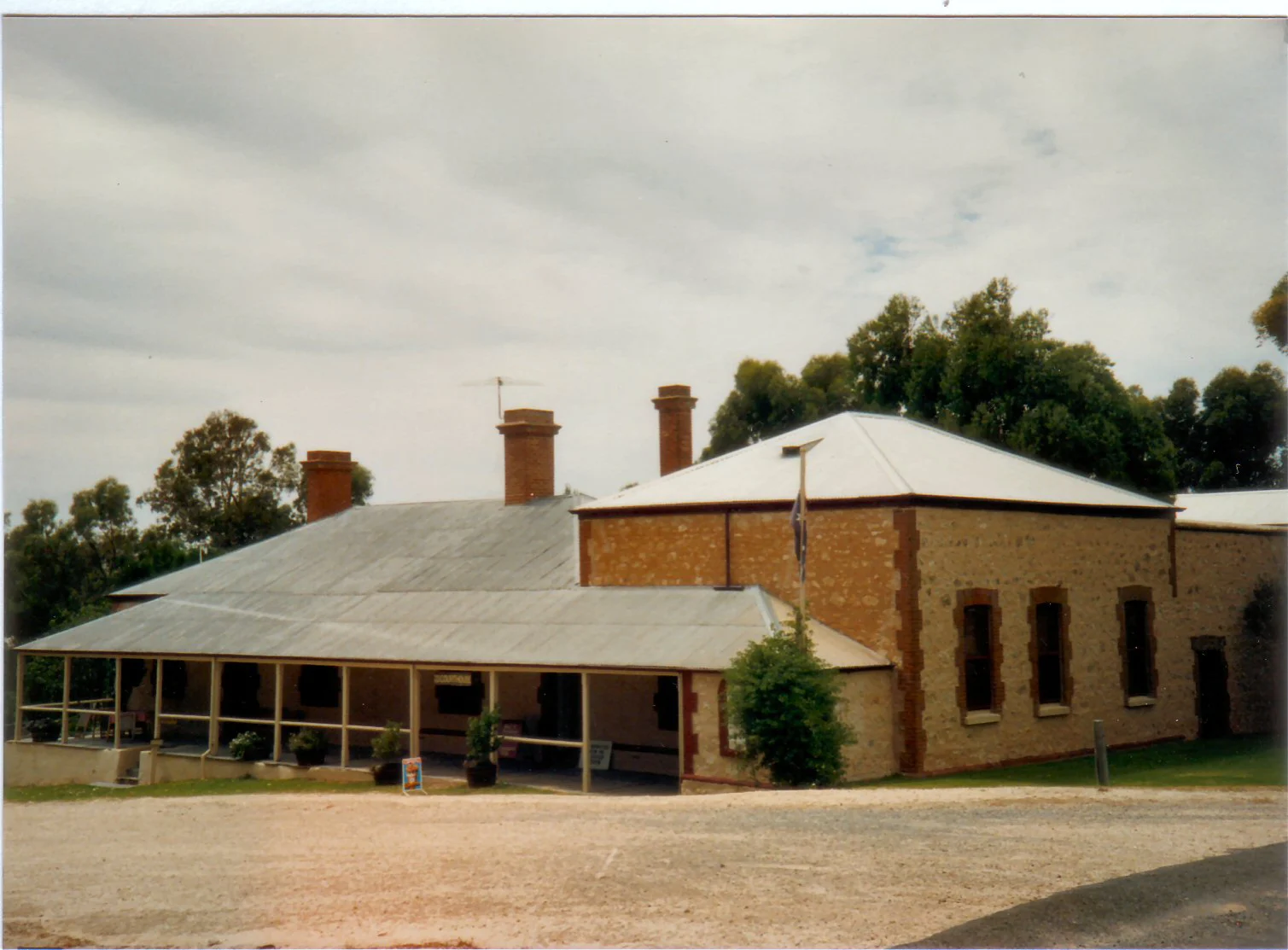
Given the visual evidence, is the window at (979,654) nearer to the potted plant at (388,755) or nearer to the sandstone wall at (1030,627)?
the sandstone wall at (1030,627)

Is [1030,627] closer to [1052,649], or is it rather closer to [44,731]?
[1052,649]

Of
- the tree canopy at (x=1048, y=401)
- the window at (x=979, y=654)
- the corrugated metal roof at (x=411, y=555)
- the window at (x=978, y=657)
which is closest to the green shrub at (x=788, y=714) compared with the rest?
the window at (x=979, y=654)

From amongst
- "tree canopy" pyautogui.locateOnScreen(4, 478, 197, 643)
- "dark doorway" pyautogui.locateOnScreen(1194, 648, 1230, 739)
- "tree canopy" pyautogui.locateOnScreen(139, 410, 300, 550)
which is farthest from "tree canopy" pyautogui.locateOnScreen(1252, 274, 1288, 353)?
"tree canopy" pyautogui.locateOnScreen(139, 410, 300, 550)

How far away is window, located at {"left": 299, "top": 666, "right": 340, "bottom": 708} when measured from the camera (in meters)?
26.6

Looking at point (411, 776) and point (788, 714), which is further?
point (411, 776)

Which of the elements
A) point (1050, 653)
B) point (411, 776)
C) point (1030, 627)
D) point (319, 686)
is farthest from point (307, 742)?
point (1050, 653)

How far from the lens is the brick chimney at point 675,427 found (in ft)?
86.2

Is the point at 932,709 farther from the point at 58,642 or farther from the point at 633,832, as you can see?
the point at 58,642

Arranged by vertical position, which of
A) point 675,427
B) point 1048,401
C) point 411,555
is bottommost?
point 411,555

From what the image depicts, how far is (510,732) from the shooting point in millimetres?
21688

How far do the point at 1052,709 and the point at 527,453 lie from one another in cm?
1320

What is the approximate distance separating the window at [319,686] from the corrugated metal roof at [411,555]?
1724mm

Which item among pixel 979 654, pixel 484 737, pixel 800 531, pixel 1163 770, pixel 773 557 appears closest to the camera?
pixel 800 531

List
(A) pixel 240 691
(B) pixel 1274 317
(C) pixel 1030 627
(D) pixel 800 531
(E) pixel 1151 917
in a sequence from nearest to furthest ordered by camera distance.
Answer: (E) pixel 1151 917, (B) pixel 1274 317, (D) pixel 800 531, (C) pixel 1030 627, (A) pixel 240 691
